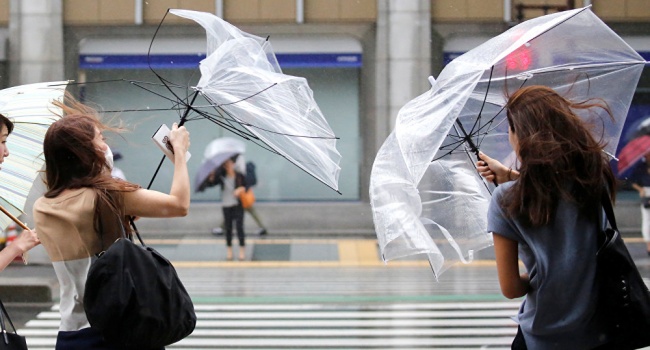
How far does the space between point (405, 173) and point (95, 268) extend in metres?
1.19

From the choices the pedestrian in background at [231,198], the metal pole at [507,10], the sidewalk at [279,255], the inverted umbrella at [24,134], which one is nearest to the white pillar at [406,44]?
the metal pole at [507,10]

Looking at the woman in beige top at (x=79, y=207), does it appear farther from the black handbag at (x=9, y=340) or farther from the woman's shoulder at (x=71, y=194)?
the black handbag at (x=9, y=340)

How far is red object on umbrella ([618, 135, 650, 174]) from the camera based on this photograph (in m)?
13.5

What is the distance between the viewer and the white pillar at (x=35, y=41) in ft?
48.1

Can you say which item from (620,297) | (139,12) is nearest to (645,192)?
(139,12)

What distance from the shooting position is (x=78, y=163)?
9.46ft

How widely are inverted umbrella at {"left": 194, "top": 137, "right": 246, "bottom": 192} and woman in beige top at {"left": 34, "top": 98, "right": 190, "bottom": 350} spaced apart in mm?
10358

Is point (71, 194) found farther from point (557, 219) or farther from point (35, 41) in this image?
point (35, 41)

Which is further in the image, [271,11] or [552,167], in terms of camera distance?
[271,11]

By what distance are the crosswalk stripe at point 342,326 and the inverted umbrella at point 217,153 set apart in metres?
4.62

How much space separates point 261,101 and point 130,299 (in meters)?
1.08

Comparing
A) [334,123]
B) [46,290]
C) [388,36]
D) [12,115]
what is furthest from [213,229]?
[12,115]

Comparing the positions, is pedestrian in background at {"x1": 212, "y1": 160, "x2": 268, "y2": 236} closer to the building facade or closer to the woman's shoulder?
the building facade

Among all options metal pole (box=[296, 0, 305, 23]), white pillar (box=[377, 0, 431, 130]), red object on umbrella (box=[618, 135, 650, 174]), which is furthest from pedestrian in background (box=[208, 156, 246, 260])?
red object on umbrella (box=[618, 135, 650, 174])
